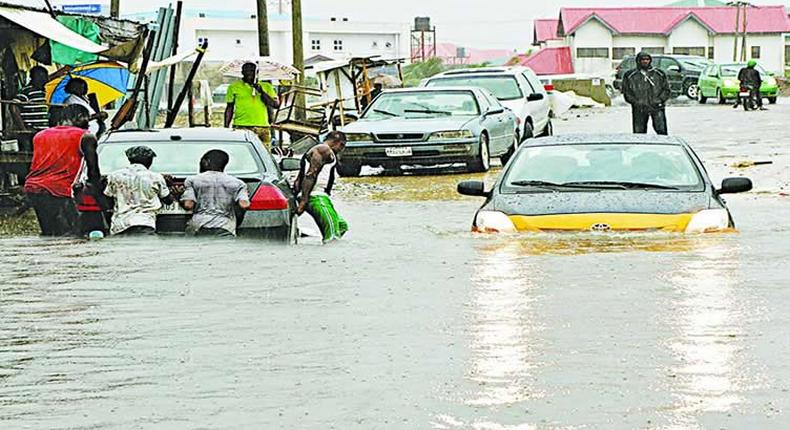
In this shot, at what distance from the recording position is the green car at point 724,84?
49.6m

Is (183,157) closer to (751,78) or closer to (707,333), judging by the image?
(707,333)

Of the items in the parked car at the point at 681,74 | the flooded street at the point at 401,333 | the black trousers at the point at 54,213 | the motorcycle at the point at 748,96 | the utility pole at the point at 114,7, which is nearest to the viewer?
the flooded street at the point at 401,333

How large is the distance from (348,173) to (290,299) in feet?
44.0

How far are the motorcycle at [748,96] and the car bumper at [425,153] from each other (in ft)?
74.3

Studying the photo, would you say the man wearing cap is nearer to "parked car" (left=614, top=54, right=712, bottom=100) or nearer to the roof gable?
"parked car" (left=614, top=54, right=712, bottom=100)

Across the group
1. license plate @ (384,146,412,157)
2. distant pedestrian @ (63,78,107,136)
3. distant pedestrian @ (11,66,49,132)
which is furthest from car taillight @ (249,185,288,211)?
license plate @ (384,146,412,157)

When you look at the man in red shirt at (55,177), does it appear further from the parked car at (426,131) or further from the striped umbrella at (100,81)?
the parked car at (426,131)

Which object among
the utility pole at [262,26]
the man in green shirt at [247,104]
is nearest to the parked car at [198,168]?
the man in green shirt at [247,104]

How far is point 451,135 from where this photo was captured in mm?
23156

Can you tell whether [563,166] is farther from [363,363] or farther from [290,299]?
[363,363]

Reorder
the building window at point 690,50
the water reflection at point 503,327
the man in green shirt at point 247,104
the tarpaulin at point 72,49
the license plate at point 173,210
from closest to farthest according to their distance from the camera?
the water reflection at point 503,327
the license plate at point 173,210
the tarpaulin at point 72,49
the man in green shirt at point 247,104
the building window at point 690,50

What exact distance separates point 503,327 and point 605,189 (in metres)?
3.94

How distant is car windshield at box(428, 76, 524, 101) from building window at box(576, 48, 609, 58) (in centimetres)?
6366

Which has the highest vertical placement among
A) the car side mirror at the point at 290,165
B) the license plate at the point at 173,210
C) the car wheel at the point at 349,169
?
the car side mirror at the point at 290,165
